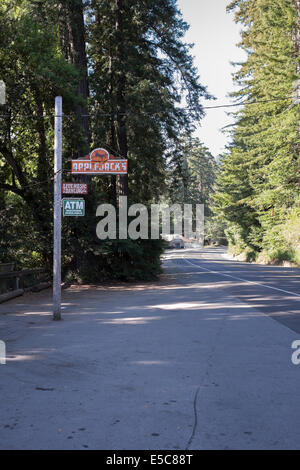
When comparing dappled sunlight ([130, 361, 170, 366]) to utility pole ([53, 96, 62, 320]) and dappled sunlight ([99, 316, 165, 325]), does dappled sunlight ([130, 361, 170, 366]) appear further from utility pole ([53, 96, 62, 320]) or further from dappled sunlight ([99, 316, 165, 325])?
utility pole ([53, 96, 62, 320])

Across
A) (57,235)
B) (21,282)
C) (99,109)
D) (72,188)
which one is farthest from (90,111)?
(57,235)

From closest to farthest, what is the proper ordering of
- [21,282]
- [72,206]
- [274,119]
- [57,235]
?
[57,235]
[72,206]
[21,282]
[274,119]

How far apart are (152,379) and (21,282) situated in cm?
1230

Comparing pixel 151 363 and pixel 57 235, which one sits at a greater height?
pixel 57 235

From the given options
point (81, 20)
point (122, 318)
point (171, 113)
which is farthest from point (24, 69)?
point (122, 318)

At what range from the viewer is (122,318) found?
34.6ft

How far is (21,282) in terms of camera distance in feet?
55.2

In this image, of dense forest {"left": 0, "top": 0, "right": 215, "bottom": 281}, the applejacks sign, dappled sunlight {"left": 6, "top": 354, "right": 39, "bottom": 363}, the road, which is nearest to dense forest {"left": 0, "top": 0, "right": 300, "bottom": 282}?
dense forest {"left": 0, "top": 0, "right": 215, "bottom": 281}

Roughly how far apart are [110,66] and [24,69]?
611 centimetres

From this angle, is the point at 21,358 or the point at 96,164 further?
the point at 96,164

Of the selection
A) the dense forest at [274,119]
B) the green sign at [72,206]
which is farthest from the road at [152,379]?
the dense forest at [274,119]

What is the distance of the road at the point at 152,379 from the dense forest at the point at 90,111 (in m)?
7.60

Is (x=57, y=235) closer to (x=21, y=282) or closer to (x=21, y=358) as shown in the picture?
(x=21, y=358)
